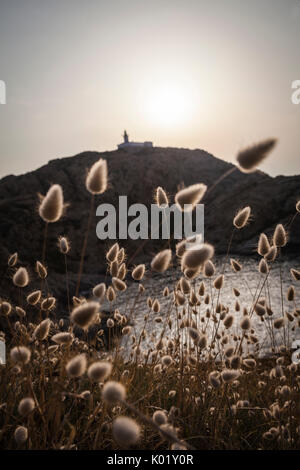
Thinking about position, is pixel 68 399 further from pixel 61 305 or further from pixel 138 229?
pixel 138 229

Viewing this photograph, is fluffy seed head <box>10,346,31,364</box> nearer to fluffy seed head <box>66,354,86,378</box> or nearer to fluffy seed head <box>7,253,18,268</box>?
fluffy seed head <box>66,354,86,378</box>

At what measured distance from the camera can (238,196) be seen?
4594cm

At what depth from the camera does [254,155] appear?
1504mm

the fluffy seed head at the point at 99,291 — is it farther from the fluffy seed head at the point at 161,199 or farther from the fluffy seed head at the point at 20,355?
the fluffy seed head at the point at 161,199

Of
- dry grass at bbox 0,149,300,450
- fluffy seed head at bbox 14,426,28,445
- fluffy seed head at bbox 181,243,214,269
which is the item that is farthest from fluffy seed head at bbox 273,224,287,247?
fluffy seed head at bbox 14,426,28,445

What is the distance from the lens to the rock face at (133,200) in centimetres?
3625

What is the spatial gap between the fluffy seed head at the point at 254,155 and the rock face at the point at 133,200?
63.4 feet

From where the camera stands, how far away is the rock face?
1427 inches

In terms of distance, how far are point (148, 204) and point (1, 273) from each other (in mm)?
34998

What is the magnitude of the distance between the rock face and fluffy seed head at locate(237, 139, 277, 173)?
1932 cm

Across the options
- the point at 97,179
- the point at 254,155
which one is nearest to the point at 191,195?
the point at 254,155

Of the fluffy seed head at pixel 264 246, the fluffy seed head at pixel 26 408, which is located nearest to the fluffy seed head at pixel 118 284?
the fluffy seed head at pixel 26 408

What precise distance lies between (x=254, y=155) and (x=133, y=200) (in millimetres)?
52469
